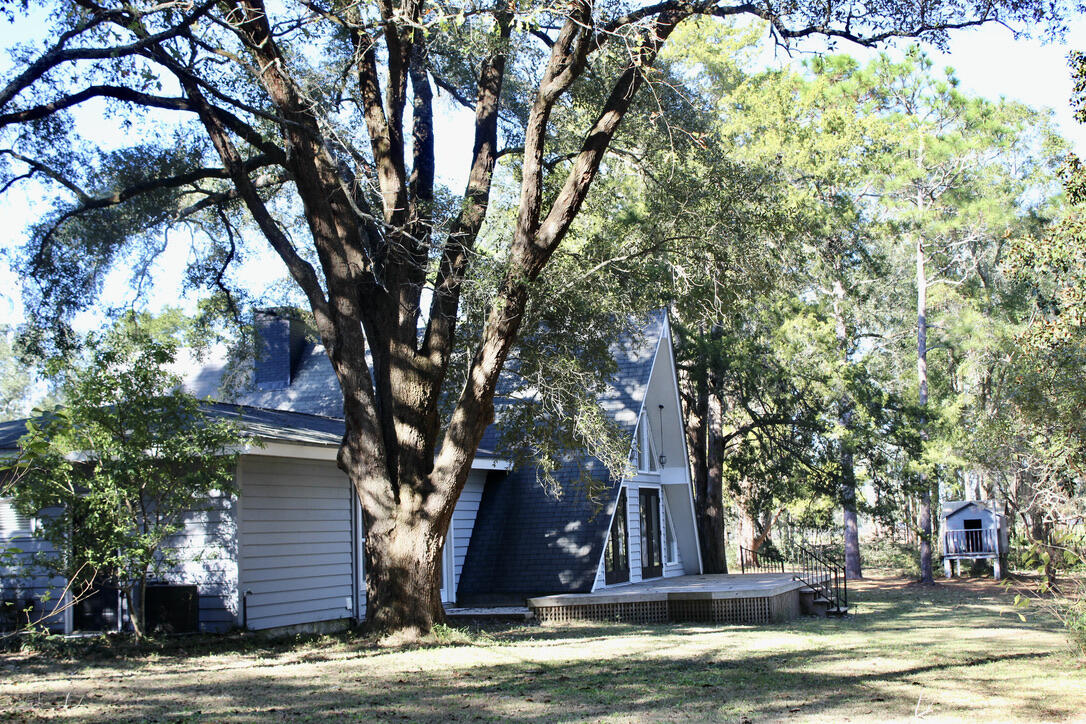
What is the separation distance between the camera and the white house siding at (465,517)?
55.9 ft

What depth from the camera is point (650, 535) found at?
20219 mm

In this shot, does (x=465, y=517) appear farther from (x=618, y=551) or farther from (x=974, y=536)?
(x=974, y=536)

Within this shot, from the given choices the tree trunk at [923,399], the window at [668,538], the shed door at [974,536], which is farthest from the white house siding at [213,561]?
the shed door at [974,536]

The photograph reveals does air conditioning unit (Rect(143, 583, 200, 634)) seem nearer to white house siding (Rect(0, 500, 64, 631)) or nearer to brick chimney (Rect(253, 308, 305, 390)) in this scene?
white house siding (Rect(0, 500, 64, 631))

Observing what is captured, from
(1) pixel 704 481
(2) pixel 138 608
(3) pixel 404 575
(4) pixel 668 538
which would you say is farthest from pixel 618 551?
(2) pixel 138 608

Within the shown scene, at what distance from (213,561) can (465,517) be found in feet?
19.1

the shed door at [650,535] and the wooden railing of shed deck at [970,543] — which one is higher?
the shed door at [650,535]

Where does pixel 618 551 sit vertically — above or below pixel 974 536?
above

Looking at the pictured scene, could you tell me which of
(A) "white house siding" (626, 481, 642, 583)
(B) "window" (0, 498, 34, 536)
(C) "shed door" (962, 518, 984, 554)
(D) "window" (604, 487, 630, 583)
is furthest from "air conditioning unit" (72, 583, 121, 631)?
(C) "shed door" (962, 518, 984, 554)

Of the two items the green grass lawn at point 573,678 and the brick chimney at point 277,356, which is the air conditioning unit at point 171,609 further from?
the brick chimney at point 277,356

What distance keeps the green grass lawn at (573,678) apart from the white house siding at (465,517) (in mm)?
3832

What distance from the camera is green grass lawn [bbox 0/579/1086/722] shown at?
7090 mm

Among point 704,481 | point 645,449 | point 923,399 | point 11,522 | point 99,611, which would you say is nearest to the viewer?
point 99,611

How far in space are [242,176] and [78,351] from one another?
4638 mm
